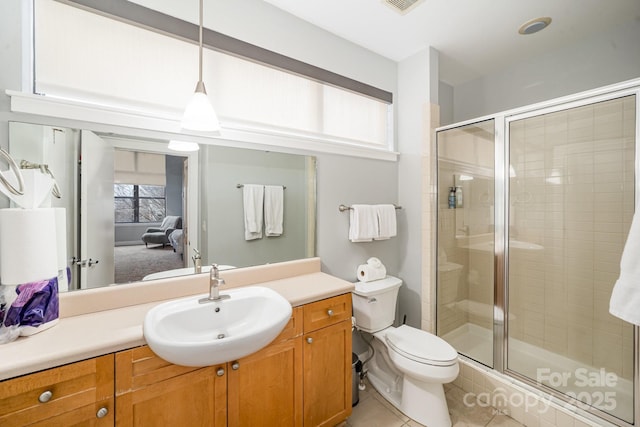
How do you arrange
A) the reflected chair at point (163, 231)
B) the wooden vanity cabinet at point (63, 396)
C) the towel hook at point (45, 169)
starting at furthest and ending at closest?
the reflected chair at point (163, 231) → the towel hook at point (45, 169) → the wooden vanity cabinet at point (63, 396)

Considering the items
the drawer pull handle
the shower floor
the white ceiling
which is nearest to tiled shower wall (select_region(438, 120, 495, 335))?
the shower floor

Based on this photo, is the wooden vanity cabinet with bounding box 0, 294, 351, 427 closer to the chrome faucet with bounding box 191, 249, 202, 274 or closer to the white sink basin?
the white sink basin

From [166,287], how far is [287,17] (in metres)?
1.83

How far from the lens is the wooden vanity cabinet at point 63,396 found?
76 cm

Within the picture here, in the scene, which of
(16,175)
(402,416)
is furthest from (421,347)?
(16,175)

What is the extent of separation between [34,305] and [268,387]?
94 centimetres

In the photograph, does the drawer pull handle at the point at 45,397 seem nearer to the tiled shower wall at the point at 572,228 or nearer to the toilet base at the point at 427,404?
the toilet base at the point at 427,404

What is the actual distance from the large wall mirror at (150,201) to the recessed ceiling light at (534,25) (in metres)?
1.93

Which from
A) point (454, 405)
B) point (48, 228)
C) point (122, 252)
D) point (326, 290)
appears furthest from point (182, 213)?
point (454, 405)

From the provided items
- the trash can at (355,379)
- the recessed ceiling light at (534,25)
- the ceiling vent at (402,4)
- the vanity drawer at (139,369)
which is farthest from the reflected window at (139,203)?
the recessed ceiling light at (534,25)

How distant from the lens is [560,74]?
Answer: 2.18 metres

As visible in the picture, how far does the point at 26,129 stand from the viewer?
3.59 feet

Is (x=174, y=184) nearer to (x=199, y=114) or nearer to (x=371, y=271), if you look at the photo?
(x=199, y=114)

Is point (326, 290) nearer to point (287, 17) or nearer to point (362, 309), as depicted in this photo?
point (362, 309)
